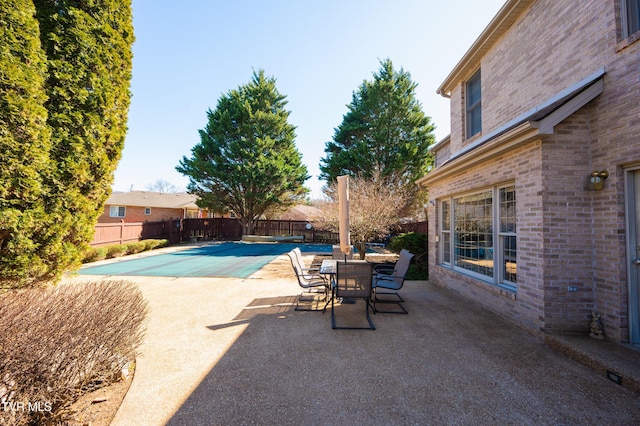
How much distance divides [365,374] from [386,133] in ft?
68.4

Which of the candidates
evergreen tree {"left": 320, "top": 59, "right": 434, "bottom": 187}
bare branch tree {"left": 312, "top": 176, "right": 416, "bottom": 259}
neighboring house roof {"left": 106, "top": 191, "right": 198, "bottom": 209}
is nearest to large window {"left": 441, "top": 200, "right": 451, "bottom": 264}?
bare branch tree {"left": 312, "top": 176, "right": 416, "bottom": 259}

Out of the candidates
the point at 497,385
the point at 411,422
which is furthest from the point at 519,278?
the point at 411,422

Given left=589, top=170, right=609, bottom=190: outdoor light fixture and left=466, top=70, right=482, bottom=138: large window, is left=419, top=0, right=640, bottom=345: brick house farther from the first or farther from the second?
left=466, top=70, right=482, bottom=138: large window

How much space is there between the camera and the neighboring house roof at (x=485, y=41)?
5.59 m

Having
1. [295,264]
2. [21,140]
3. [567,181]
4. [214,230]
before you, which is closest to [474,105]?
[567,181]

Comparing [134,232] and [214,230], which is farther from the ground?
[134,232]

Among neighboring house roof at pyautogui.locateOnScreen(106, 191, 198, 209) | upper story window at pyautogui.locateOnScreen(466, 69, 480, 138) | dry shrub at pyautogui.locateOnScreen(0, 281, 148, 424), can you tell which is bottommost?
dry shrub at pyautogui.locateOnScreen(0, 281, 148, 424)

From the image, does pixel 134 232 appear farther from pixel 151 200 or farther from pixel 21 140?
pixel 151 200

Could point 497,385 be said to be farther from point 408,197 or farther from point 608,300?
point 408,197

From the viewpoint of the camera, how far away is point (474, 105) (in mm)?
7500

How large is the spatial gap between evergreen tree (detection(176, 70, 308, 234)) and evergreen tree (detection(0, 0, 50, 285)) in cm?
1818

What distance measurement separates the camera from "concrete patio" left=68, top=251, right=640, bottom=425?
2.32 meters

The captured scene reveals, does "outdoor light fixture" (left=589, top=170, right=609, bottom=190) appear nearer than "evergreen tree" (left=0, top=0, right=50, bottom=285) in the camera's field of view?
No

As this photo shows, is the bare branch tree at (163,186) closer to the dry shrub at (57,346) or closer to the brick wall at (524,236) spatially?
the dry shrub at (57,346)
